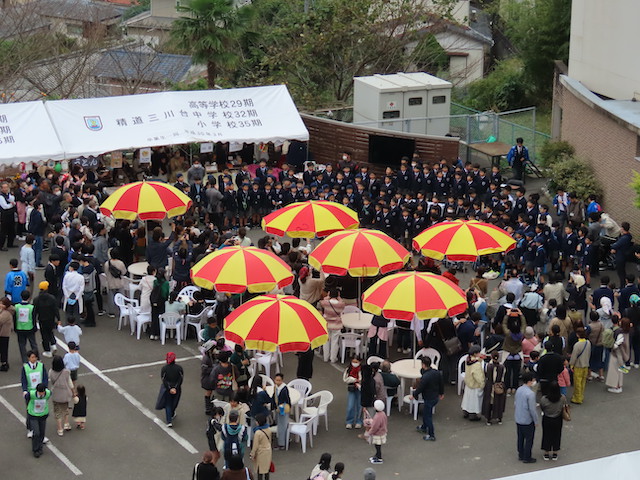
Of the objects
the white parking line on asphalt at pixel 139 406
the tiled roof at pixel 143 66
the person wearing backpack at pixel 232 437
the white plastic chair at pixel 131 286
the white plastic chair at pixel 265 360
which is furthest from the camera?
the tiled roof at pixel 143 66

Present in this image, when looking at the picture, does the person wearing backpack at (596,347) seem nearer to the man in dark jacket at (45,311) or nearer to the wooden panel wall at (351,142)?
the man in dark jacket at (45,311)

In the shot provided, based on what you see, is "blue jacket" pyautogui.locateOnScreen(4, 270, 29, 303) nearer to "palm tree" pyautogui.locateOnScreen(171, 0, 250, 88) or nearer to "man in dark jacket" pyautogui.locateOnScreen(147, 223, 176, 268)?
"man in dark jacket" pyautogui.locateOnScreen(147, 223, 176, 268)

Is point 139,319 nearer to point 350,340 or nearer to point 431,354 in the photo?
point 350,340

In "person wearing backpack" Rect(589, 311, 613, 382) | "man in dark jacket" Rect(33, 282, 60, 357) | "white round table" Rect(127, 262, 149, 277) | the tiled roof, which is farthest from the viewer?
the tiled roof

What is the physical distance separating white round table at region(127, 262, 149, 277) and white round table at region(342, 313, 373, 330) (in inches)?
173

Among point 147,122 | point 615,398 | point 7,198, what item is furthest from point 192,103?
point 615,398

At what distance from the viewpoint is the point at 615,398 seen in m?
18.5

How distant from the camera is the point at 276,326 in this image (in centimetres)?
1675

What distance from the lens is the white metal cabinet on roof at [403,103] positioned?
31578 millimetres

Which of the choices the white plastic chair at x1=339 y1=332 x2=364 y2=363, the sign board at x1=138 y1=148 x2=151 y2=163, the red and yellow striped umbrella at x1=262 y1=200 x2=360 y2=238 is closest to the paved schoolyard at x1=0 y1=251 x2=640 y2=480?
the white plastic chair at x1=339 y1=332 x2=364 y2=363

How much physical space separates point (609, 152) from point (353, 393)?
13326 millimetres

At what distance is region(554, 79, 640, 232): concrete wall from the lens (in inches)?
1038

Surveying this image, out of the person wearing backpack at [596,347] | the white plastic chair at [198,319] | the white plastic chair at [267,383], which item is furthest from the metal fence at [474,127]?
the white plastic chair at [267,383]

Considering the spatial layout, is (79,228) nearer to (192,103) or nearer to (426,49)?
(192,103)
